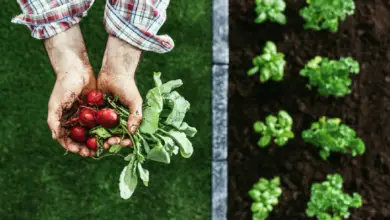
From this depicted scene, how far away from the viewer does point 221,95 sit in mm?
3010

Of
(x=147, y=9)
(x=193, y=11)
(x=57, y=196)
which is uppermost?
(x=147, y=9)

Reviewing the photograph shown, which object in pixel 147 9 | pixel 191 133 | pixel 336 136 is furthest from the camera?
pixel 336 136

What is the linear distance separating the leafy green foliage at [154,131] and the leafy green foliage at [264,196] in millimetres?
787

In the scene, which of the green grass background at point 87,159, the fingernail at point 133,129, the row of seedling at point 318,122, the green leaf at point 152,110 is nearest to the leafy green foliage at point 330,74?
the row of seedling at point 318,122

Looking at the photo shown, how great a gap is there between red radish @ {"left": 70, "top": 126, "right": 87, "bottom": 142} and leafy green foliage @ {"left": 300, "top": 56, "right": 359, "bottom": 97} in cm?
152

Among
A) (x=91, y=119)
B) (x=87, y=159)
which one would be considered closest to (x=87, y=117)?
(x=91, y=119)

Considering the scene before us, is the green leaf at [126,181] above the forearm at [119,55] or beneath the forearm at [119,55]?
beneath

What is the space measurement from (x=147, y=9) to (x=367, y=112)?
68.2 inches

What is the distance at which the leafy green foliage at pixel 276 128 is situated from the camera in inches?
115

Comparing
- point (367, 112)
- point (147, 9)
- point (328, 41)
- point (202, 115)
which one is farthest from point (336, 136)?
point (147, 9)

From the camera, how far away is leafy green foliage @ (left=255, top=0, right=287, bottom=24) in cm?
288

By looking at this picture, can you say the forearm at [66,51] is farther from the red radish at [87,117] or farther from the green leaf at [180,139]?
the green leaf at [180,139]

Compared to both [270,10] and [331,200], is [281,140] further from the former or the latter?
[270,10]

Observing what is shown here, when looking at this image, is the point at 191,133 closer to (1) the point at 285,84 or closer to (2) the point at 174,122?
(2) the point at 174,122
